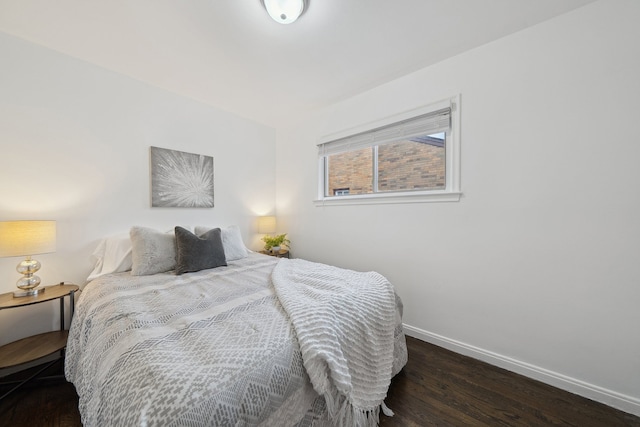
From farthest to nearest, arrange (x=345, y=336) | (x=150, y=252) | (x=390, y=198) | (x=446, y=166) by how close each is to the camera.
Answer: (x=390, y=198), (x=446, y=166), (x=150, y=252), (x=345, y=336)

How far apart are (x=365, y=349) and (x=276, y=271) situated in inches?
34.6

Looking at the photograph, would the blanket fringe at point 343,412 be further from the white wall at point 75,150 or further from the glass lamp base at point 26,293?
the white wall at point 75,150

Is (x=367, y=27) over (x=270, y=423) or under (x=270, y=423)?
over

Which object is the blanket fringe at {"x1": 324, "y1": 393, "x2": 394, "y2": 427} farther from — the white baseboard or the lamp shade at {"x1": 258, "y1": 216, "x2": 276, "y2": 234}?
the lamp shade at {"x1": 258, "y1": 216, "x2": 276, "y2": 234}

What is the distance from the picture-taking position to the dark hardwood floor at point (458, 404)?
1.34 m

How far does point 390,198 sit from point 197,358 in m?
2.02

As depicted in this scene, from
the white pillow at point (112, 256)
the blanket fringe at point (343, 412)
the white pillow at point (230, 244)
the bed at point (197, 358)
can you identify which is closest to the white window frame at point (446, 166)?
the bed at point (197, 358)

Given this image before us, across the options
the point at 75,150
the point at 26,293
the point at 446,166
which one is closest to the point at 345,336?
the point at 446,166

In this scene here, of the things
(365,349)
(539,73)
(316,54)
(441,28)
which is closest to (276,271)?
(365,349)

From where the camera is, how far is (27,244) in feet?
5.13

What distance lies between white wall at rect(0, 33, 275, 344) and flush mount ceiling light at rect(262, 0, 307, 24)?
1680 mm

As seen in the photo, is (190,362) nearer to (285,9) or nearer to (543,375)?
(285,9)

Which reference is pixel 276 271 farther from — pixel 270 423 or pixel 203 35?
pixel 203 35

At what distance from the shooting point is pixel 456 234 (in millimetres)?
2020
